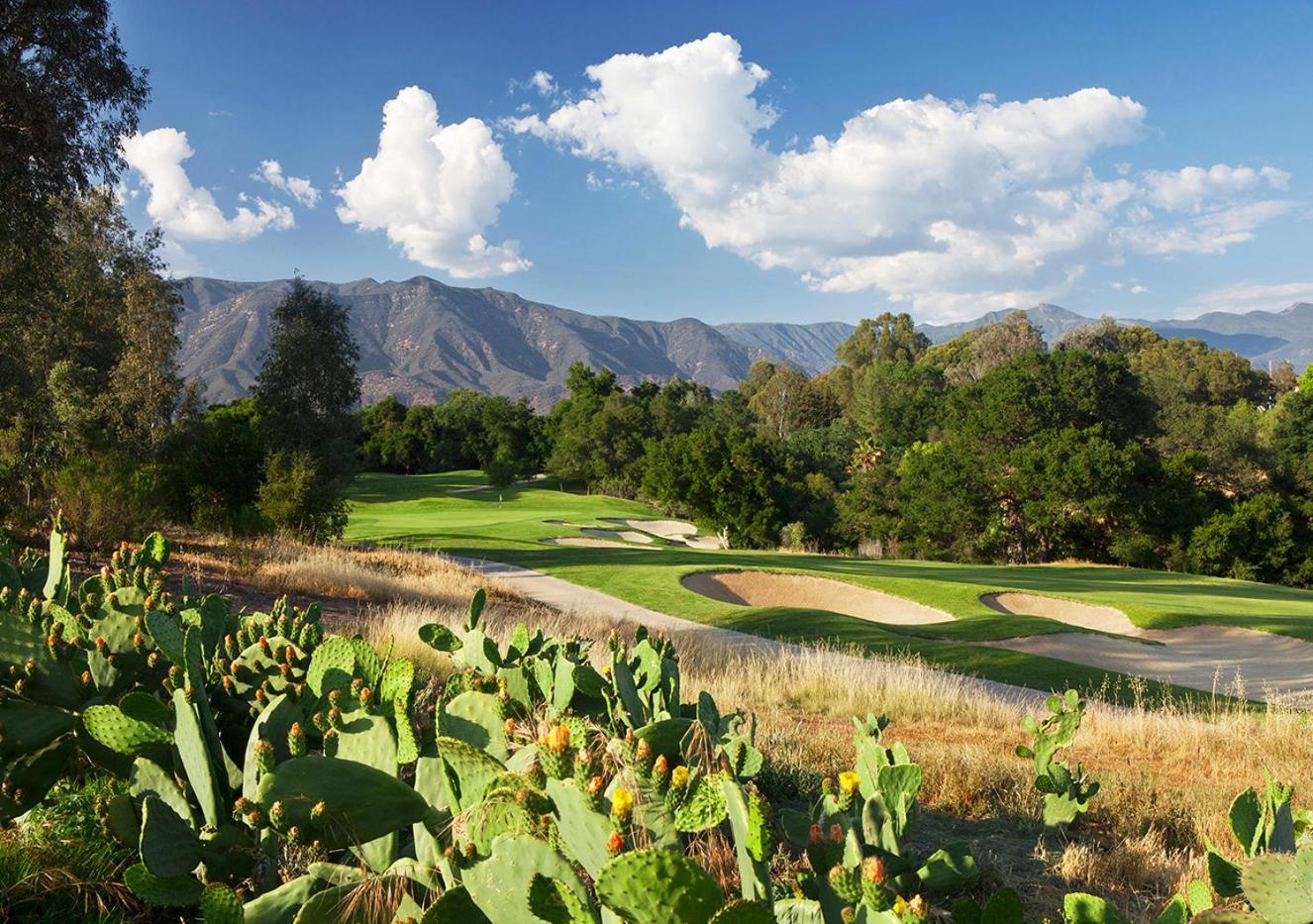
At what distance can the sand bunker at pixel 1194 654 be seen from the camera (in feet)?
38.7

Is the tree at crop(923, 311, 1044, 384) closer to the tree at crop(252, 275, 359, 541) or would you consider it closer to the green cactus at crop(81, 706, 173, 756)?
the tree at crop(252, 275, 359, 541)

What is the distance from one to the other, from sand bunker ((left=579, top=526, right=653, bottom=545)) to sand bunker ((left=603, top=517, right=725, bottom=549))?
110 centimetres

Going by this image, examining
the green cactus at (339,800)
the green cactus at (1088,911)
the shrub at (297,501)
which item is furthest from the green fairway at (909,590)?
the green cactus at (339,800)

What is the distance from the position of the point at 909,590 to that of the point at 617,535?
691 inches

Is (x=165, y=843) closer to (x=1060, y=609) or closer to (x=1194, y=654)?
(x=1194, y=654)

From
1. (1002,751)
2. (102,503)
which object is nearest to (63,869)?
(1002,751)

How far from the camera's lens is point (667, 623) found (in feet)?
47.5

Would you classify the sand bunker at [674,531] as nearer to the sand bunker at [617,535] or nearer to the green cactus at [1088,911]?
the sand bunker at [617,535]

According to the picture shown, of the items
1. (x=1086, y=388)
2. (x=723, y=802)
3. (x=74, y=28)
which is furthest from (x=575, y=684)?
(x=1086, y=388)

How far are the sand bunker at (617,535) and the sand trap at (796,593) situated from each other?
1206 cm

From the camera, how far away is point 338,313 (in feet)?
95.8

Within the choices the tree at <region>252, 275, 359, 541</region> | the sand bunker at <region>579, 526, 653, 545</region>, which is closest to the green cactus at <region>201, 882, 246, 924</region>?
the tree at <region>252, 275, 359, 541</region>

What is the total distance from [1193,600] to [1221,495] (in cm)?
2040

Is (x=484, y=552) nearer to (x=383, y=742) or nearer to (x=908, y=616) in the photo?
(x=908, y=616)
